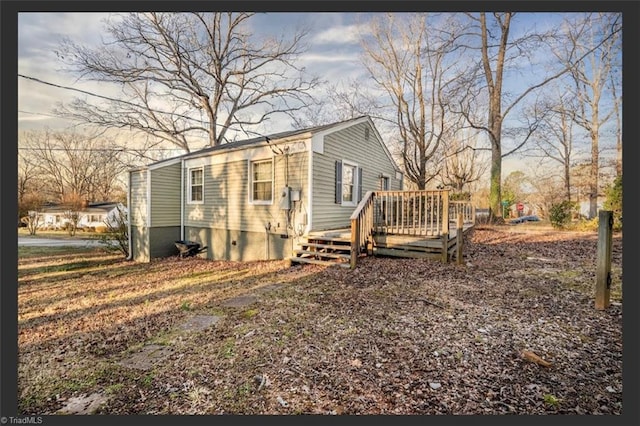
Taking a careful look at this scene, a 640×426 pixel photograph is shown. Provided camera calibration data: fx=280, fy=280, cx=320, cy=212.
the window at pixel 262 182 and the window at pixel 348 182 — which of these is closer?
the window at pixel 262 182

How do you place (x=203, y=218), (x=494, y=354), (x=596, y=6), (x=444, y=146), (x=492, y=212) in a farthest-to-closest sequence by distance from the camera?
(x=444, y=146)
(x=492, y=212)
(x=203, y=218)
(x=494, y=354)
(x=596, y=6)

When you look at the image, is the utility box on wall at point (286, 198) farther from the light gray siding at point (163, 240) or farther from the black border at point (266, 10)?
the black border at point (266, 10)

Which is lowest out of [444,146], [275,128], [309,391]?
[309,391]

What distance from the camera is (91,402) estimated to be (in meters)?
2.18

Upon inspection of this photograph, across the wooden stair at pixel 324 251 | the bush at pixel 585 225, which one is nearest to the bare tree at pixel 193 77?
the wooden stair at pixel 324 251

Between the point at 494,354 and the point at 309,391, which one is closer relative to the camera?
the point at 309,391

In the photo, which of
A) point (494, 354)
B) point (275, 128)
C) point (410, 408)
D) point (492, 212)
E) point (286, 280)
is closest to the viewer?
point (410, 408)

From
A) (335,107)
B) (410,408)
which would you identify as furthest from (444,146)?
(410,408)

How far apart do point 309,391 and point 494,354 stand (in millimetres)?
1679

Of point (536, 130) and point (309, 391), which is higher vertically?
point (536, 130)

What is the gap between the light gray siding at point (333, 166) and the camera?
7.67 m

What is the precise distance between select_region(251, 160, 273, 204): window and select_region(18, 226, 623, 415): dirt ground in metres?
3.15

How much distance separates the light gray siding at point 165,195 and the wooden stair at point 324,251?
5777mm

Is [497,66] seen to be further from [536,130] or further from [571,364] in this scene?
[571,364]
